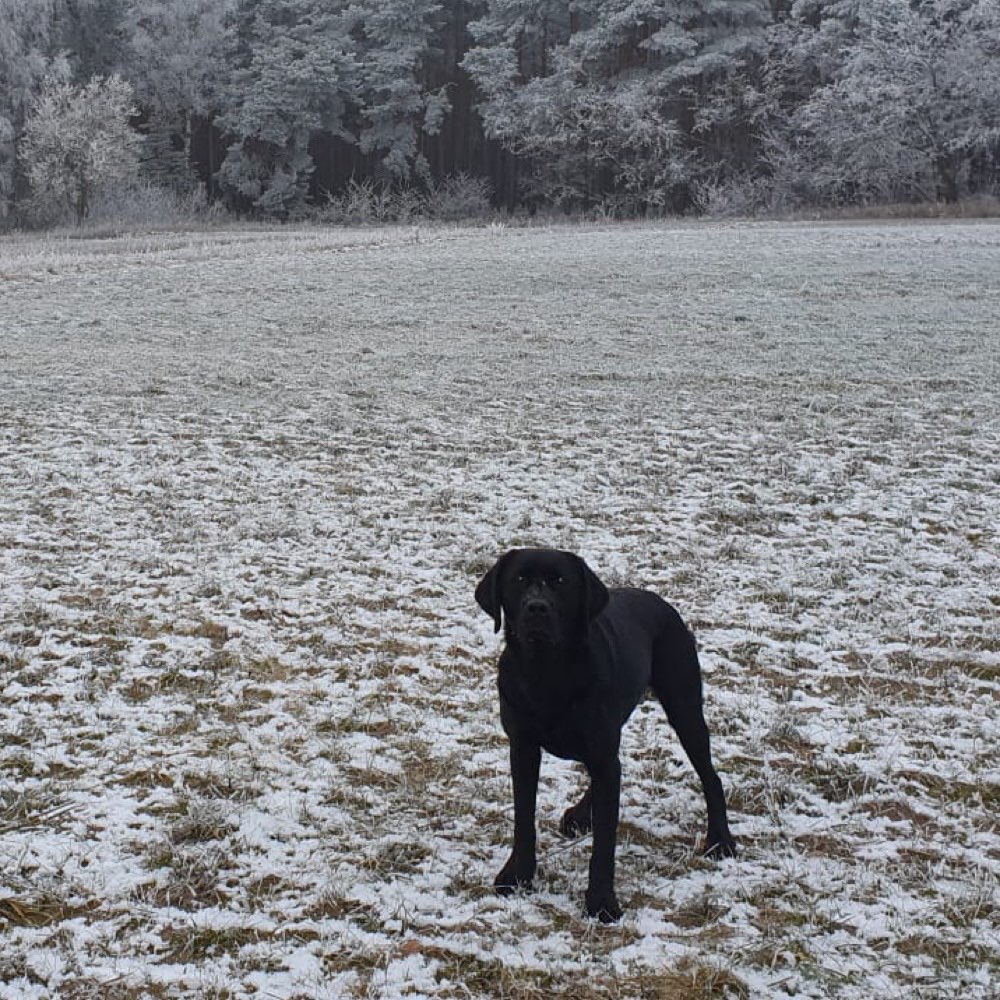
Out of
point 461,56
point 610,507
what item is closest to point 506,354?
point 610,507

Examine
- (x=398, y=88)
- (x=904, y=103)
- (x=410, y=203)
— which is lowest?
(x=410, y=203)

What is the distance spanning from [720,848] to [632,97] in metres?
36.5

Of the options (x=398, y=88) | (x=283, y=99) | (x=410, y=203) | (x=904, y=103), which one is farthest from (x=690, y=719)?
(x=398, y=88)

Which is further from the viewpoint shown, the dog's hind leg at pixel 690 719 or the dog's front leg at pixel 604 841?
the dog's hind leg at pixel 690 719

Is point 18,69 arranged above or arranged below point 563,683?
above

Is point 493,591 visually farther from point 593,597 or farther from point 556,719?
point 556,719

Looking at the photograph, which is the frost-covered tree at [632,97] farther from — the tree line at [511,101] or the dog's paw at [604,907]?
the dog's paw at [604,907]

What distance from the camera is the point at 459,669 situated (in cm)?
473

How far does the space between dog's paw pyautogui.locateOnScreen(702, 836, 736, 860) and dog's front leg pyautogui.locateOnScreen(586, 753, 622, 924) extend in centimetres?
43

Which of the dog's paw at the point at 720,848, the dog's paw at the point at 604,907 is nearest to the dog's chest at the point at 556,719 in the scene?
the dog's paw at the point at 604,907

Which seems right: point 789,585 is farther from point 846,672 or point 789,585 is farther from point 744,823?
point 744,823

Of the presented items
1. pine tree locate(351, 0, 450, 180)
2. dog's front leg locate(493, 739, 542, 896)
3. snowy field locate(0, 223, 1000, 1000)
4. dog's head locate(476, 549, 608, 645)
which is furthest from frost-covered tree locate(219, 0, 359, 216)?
dog's front leg locate(493, 739, 542, 896)

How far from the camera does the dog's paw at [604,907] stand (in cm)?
301

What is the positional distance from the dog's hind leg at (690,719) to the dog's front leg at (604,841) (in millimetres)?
401
